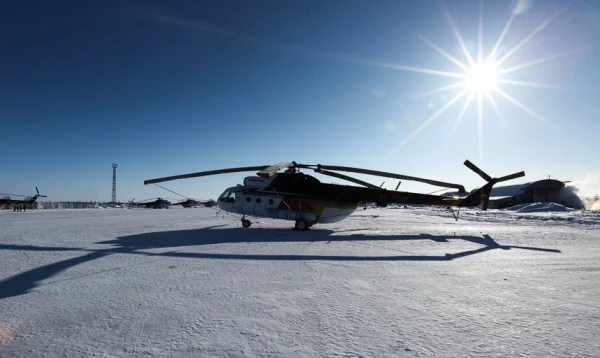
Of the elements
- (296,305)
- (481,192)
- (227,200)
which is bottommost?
(296,305)

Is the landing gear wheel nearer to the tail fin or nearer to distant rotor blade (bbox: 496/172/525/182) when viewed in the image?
the tail fin

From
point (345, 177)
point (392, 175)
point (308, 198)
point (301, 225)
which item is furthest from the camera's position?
point (345, 177)

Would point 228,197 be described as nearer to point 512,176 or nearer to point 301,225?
point 301,225

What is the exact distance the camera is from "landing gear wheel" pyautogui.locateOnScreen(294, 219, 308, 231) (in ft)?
42.9

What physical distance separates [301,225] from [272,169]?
3.80m

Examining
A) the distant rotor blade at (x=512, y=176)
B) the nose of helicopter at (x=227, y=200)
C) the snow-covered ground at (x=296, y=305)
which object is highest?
the distant rotor blade at (x=512, y=176)

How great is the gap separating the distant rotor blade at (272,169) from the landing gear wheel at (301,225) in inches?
105

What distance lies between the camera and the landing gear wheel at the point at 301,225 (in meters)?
13.1

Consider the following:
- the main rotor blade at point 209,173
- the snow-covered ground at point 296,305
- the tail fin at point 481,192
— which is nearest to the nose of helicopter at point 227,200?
the main rotor blade at point 209,173

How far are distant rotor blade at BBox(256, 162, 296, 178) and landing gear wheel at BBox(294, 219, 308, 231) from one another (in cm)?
266

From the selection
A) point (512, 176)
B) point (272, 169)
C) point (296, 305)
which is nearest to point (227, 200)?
point (272, 169)

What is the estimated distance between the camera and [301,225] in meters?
13.1

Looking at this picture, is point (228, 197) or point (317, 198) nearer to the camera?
point (317, 198)

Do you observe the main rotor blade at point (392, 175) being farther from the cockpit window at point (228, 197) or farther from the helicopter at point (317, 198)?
the cockpit window at point (228, 197)
